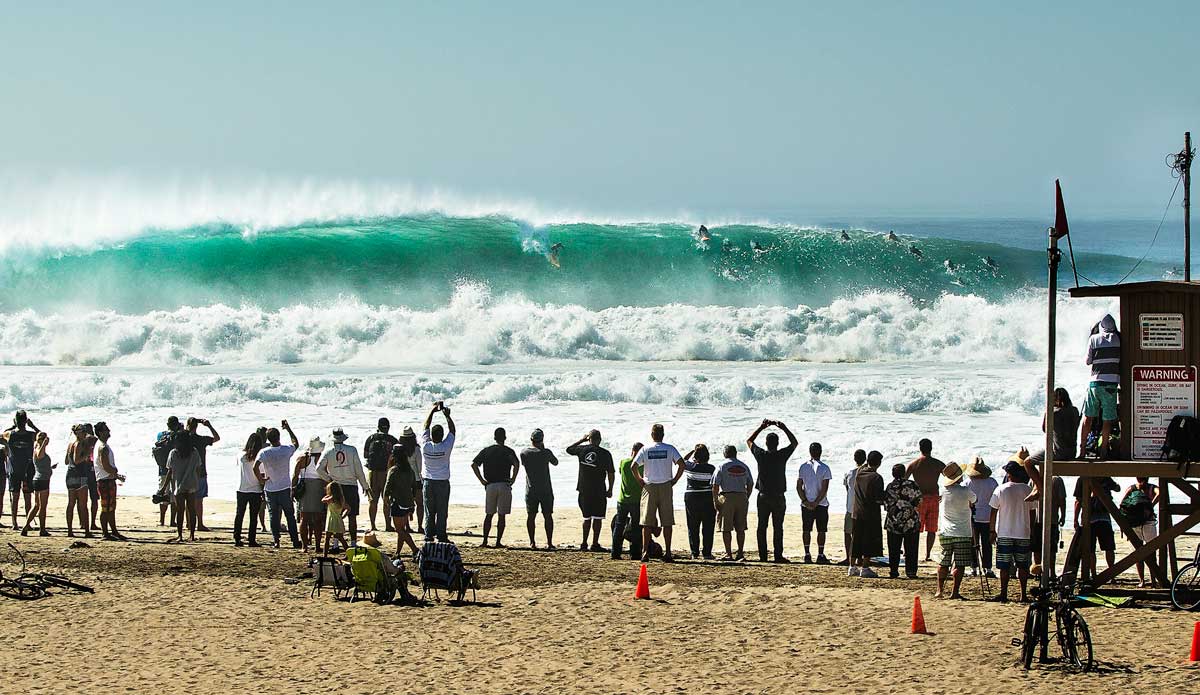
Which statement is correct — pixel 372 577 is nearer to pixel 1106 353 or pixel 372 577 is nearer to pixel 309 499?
pixel 309 499

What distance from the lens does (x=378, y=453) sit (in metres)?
13.6

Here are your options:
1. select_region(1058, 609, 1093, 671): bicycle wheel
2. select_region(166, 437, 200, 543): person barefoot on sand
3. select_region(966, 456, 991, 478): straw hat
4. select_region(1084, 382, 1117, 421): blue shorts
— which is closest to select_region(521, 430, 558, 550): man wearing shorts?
select_region(166, 437, 200, 543): person barefoot on sand

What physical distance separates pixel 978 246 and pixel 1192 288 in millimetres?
35955

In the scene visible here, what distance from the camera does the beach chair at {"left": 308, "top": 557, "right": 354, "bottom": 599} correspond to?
10.6 meters

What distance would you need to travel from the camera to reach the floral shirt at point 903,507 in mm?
11359

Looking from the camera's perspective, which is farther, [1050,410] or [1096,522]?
[1096,522]

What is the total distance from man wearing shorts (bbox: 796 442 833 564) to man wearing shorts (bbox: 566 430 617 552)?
1.73 metres

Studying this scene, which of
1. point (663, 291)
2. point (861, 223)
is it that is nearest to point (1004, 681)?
point (663, 291)

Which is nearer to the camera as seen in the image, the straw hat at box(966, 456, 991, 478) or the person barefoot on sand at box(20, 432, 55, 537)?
the straw hat at box(966, 456, 991, 478)

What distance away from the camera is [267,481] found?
12773 mm

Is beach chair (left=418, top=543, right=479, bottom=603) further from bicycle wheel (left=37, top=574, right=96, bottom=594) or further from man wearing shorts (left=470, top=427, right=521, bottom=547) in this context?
bicycle wheel (left=37, top=574, right=96, bottom=594)

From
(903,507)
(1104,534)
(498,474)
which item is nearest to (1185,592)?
(1104,534)

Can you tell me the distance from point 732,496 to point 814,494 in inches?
28.5

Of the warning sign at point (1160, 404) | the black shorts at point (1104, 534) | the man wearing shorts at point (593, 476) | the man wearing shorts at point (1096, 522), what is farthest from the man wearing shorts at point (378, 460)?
the warning sign at point (1160, 404)
